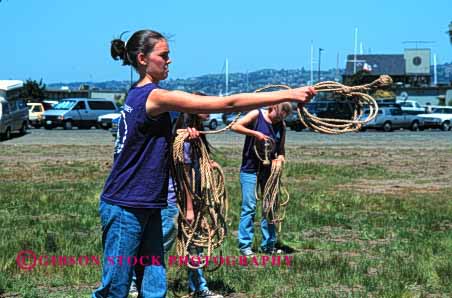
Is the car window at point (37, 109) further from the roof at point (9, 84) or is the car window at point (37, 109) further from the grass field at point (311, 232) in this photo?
the grass field at point (311, 232)

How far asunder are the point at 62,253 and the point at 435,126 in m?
→ 47.9

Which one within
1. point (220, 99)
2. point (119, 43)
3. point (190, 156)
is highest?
point (119, 43)

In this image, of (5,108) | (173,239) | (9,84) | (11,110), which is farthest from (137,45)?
(9,84)

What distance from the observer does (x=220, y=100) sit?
452cm

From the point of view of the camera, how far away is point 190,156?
6215mm

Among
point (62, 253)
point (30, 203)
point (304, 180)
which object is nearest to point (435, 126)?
point (304, 180)

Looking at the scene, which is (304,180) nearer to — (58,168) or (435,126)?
(58,168)

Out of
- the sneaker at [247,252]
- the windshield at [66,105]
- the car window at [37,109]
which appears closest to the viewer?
the sneaker at [247,252]

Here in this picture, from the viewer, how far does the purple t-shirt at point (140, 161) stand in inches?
182

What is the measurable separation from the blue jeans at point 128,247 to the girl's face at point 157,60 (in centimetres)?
80

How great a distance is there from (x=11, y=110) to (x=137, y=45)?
33228mm

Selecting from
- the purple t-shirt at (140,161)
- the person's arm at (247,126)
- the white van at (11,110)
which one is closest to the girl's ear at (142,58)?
the purple t-shirt at (140,161)

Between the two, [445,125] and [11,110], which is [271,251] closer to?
[11,110]

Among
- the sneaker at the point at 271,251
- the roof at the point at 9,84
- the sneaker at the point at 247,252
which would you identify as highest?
the roof at the point at 9,84
